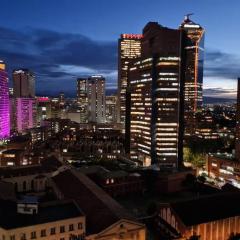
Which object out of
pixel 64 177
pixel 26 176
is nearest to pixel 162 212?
pixel 64 177

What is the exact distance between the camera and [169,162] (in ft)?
210

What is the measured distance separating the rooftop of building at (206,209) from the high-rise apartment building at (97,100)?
12049cm

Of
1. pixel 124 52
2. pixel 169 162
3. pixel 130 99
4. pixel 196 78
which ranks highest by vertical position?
pixel 124 52

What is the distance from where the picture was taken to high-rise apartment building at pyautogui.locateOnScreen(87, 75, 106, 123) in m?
152

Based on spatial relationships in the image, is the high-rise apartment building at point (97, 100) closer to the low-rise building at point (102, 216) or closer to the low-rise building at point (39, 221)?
the low-rise building at point (102, 216)

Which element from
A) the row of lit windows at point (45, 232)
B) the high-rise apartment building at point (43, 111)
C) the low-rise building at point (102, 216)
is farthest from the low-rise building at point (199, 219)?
the high-rise apartment building at point (43, 111)

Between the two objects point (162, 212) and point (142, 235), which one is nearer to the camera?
point (142, 235)

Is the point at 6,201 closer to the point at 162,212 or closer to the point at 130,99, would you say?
the point at 162,212

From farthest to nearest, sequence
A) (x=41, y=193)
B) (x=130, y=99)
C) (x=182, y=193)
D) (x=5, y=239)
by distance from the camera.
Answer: (x=130, y=99)
(x=182, y=193)
(x=41, y=193)
(x=5, y=239)

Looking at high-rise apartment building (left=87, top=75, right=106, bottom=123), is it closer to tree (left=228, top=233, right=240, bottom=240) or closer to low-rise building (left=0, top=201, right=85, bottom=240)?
tree (left=228, top=233, right=240, bottom=240)

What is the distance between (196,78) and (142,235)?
98.7 metres

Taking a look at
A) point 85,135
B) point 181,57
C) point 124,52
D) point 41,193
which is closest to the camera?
point 41,193

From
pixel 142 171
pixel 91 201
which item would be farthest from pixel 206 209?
pixel 142 171

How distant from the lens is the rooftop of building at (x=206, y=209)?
1119 inches
